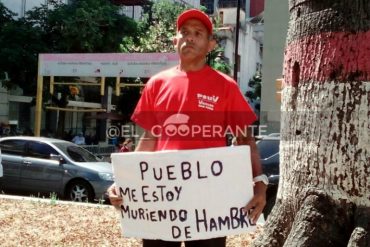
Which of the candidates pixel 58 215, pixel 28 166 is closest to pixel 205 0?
pixel 28 166

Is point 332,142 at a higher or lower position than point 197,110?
lower

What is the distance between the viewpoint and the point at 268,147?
10.3 meters

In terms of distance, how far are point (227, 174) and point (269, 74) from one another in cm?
2807

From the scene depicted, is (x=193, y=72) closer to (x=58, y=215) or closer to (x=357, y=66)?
(x=357, y=66)

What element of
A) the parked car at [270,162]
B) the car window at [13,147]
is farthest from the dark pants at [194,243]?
the car window at [13,147]

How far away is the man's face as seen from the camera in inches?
123

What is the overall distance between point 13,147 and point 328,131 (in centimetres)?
1063

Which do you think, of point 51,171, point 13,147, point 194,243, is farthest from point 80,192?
point 194,243

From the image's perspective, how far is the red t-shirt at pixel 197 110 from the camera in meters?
3.05

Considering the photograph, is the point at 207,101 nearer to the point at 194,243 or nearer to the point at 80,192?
the point at 194,243

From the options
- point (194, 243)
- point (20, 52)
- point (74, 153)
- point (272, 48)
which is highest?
point (272, 48)

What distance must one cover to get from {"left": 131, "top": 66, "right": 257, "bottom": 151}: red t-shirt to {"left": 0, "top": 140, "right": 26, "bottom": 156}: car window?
406 inches

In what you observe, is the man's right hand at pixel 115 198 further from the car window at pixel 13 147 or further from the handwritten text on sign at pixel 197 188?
the car window at pixel 13 147

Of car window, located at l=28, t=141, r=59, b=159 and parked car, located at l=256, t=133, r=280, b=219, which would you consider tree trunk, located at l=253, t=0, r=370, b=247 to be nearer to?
parked car, located at l=256, t=133, r=280, b=219
